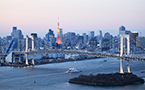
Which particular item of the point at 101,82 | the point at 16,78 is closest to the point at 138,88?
the point at 101,82

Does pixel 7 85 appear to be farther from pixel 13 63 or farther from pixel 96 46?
pixel 96 46

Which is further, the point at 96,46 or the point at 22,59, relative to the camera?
the point at 96,46

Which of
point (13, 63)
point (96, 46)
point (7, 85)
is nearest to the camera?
point (7, 85)

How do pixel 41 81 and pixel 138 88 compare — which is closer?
pixel 138 88

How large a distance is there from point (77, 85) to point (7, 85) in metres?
3.23

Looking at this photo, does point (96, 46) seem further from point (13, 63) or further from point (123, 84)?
point (123, 84)

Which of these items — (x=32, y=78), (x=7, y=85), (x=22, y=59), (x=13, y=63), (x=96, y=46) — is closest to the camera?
(x=7, y=85)

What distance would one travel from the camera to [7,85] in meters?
13.2

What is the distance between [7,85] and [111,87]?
4709mm

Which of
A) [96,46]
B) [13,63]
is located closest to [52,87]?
[13,63]

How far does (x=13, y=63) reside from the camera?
77.9ft

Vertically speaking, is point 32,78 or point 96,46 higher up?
point 96,46

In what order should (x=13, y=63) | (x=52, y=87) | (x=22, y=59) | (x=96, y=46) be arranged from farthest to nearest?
(x=96, y=46) → (x=22, y=59) → (x=13, y=63) → (x=52, y=87)

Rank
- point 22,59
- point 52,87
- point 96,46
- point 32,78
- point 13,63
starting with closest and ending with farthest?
point 52,87, point 32,78, point 13,63, point 22,59, point 96,46
